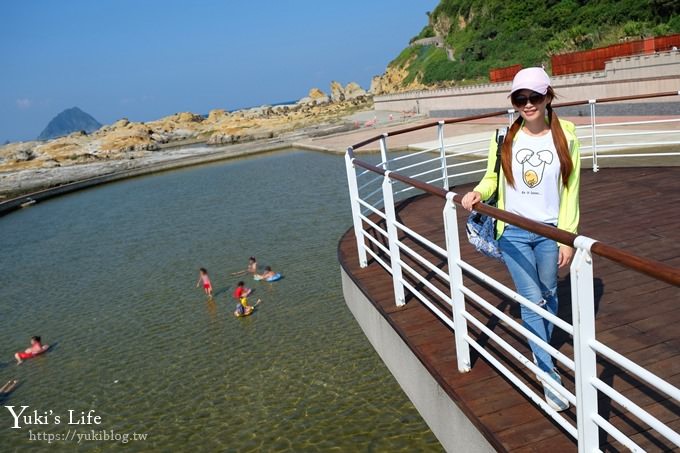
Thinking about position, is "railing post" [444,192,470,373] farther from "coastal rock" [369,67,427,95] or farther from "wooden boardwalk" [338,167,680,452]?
"coastal rock" [369,67,427,95]

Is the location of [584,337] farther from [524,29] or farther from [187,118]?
[187,118]

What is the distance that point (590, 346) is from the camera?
8.34ft

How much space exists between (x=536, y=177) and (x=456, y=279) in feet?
3.14

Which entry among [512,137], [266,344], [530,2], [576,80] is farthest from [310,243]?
[530,2]

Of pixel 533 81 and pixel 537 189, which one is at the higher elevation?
pixel 533 81

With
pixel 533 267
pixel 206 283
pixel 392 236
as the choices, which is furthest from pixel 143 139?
pixel 533 267

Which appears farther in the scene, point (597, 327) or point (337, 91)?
point (337, 91)

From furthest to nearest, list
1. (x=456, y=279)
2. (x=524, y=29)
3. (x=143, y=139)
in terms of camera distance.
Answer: (x=143, y=139)
(x=524, y=29)
(x=456, y=279)

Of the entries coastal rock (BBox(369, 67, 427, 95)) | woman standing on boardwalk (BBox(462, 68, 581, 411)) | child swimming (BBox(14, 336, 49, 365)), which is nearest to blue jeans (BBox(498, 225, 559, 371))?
woman standing on boardwalk (BBox(462, 68, 581, 411))

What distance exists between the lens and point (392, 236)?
18.3 feet

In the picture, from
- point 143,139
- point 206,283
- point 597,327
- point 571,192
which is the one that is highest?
point 571,192

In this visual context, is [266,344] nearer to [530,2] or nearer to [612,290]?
[612,290]

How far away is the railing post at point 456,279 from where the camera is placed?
3.80 meters

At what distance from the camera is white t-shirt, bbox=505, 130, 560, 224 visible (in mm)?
3332
